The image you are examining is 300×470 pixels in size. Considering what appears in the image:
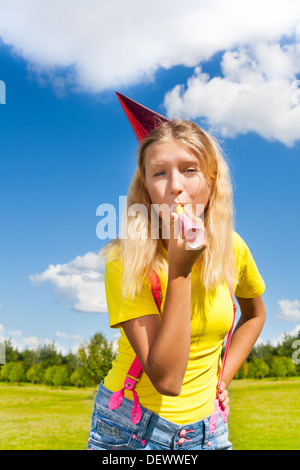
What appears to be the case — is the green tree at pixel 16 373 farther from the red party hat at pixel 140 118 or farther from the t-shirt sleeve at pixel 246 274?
the red party hat at pixel 140 118

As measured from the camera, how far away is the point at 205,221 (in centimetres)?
243

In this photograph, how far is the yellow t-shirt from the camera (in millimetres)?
2045

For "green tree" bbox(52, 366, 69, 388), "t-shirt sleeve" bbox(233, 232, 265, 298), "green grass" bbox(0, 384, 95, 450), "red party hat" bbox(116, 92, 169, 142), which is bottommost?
"green grass" bbox(0, 384, 95, 450)

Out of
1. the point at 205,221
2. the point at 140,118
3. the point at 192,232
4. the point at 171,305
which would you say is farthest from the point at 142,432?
the point at 140,118

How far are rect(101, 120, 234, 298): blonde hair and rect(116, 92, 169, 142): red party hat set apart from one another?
21 cm

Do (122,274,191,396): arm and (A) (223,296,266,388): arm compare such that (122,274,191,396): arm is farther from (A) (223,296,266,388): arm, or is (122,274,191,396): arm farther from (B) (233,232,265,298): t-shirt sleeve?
(A) (223,296,266,388): arm

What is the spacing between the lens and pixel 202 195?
2248mm

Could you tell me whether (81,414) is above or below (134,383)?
below

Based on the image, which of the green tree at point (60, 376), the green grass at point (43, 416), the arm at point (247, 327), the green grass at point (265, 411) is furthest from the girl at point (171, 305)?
the green tree at point (60, 376)

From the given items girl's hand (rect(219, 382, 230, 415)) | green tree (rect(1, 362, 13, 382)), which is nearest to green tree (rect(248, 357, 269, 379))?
green tree (rect(1, 362, 13, 382))

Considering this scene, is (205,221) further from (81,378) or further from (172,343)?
(81,378)

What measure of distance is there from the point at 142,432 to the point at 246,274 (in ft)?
4.03
